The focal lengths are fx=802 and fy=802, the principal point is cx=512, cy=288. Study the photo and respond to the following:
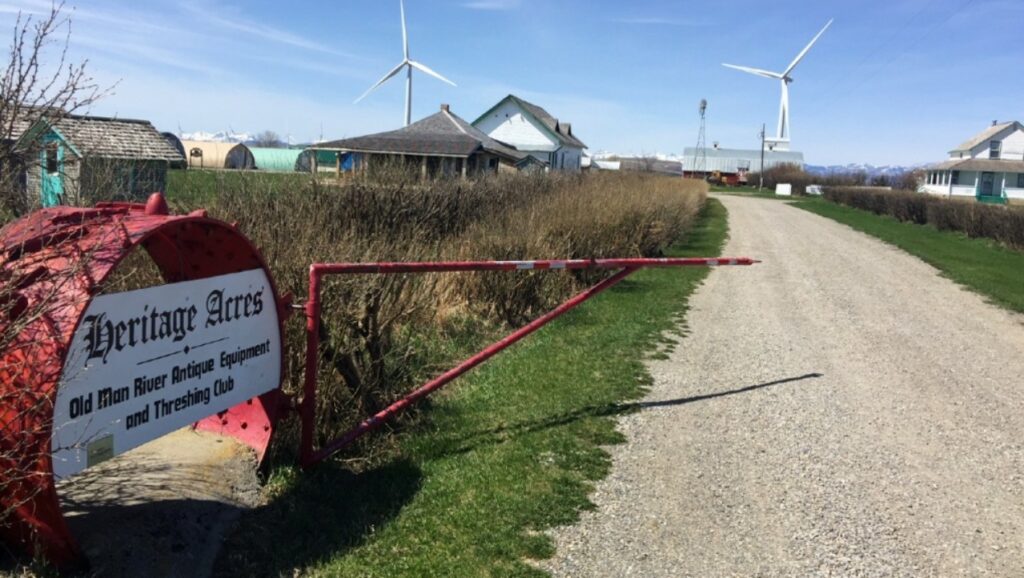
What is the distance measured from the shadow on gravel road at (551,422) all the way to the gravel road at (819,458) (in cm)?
5

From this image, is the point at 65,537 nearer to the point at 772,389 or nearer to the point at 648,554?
the point at 648,554

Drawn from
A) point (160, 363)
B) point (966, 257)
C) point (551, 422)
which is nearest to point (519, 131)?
point (966, 257)

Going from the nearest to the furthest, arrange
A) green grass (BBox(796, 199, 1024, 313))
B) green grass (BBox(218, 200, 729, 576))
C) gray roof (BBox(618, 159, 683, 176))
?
green grass (BBox(218, 200, 729, 576)) → green grass (BBox(796, 199, 1024, 313)) → gray roof (BBox(618, 159, 683, 176))

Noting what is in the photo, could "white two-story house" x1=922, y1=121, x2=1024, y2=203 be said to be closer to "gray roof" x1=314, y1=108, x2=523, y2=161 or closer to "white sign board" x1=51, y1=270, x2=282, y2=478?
"gray roof" x1=314, y1=108, x2=523, y2=161

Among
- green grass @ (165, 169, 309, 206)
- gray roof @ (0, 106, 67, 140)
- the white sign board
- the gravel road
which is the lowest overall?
the gravel road

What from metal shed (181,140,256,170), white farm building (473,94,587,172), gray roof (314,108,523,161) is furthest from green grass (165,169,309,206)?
metal shed (181,140,256,170)

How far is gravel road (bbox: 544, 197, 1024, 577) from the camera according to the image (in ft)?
14.0

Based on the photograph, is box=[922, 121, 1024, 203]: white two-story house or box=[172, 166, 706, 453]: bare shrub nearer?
box=[172, 166, 706, 453]: bare shrub

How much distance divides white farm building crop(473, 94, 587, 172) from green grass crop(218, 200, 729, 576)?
192 ft

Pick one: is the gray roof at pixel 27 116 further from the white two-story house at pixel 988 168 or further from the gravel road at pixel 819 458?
the white two-story house at pixel 988 168

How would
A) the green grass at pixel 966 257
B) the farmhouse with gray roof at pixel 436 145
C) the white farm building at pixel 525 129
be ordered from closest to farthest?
the green grass at pixel 966 257 → the farmhouse with gray roof at pixel 436 145 → the white farm building at pixel 525 129

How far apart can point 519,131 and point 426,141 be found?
28.5 m

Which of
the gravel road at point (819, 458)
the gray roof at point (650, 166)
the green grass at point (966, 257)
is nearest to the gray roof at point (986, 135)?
the gray roof at point (650, 166)

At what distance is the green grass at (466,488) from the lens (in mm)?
3945
